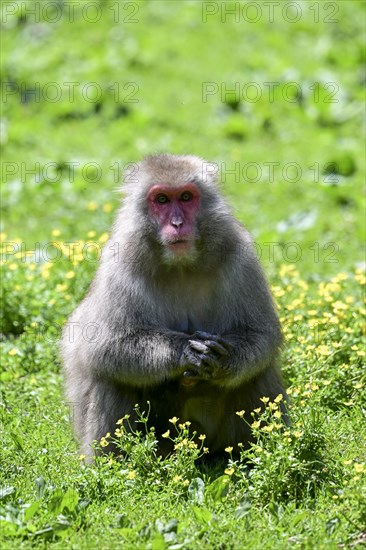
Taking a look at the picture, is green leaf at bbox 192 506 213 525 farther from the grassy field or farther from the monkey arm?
the monkey arm

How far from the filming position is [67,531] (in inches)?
191

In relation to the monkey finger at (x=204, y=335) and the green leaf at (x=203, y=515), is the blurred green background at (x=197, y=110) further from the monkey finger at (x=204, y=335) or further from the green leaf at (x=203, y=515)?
the green leaf at (x=203, y=515)

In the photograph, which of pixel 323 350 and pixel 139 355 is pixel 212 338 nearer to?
pixel 139 355

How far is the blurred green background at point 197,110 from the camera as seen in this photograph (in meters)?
10.1

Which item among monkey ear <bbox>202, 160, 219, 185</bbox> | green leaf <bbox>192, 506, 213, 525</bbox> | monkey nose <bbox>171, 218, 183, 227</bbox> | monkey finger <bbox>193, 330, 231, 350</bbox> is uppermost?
monkey ear <bbox>202, 160, 219, 185</bbox>

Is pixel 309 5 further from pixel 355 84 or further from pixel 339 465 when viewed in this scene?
pixel 339 465

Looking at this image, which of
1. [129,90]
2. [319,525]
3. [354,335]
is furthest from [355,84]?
[319,525]

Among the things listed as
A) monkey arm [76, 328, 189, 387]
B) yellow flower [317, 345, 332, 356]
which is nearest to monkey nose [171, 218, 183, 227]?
monkey arm [76, 328, 189, 387]

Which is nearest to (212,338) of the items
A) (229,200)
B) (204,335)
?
(204,335)

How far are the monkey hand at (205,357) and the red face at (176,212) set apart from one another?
1.59ft

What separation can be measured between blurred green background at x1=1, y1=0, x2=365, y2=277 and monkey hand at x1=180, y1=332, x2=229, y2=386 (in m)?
3.00

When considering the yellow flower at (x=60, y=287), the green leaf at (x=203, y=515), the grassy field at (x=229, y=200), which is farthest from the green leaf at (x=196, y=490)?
the yellow flower at (x=60, y=287)

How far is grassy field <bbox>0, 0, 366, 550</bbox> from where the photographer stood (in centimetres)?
504

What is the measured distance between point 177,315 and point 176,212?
579 mm
